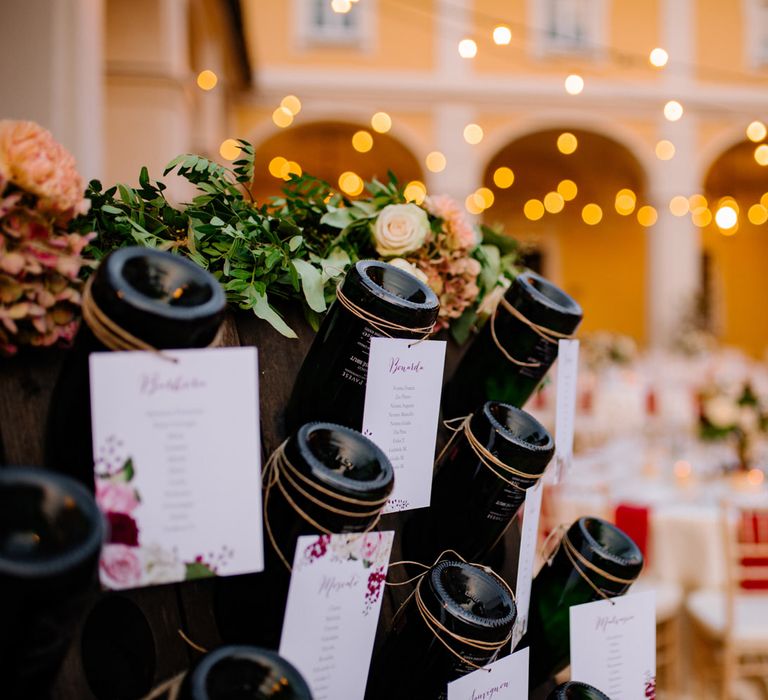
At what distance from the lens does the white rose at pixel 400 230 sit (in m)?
0.95

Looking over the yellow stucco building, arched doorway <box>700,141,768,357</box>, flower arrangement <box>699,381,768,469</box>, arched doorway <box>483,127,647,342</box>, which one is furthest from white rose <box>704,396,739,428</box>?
arched doorway <box>700,141,768,357</box>

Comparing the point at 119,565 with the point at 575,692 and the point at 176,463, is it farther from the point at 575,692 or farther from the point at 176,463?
the point at 575,692

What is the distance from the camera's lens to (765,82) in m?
10.8

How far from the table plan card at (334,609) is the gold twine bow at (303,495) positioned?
20 mm

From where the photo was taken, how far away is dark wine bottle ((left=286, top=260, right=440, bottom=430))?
704mm

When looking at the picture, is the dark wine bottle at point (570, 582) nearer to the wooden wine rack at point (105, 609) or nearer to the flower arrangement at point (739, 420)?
the wooden wine rack at point (105, 609)

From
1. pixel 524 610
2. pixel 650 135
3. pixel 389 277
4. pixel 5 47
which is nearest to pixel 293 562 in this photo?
pixel 389 277

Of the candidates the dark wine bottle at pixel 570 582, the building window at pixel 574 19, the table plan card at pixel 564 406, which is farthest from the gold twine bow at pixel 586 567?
the building window at pixel 574 19

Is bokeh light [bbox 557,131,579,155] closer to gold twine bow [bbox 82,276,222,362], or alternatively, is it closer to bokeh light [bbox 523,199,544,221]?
bokeh light [bbox 523,199,544,221]

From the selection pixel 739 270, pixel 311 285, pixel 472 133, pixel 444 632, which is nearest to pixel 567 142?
pixel 472 133

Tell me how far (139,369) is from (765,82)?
12464 millimetres

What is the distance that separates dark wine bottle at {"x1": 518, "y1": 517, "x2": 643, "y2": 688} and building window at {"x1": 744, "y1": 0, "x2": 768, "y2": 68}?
12.0 metres

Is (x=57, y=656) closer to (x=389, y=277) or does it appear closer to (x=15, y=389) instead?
(x=15, y=389)

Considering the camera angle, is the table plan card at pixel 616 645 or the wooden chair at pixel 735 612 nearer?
the table plan card at pixel 616 645
